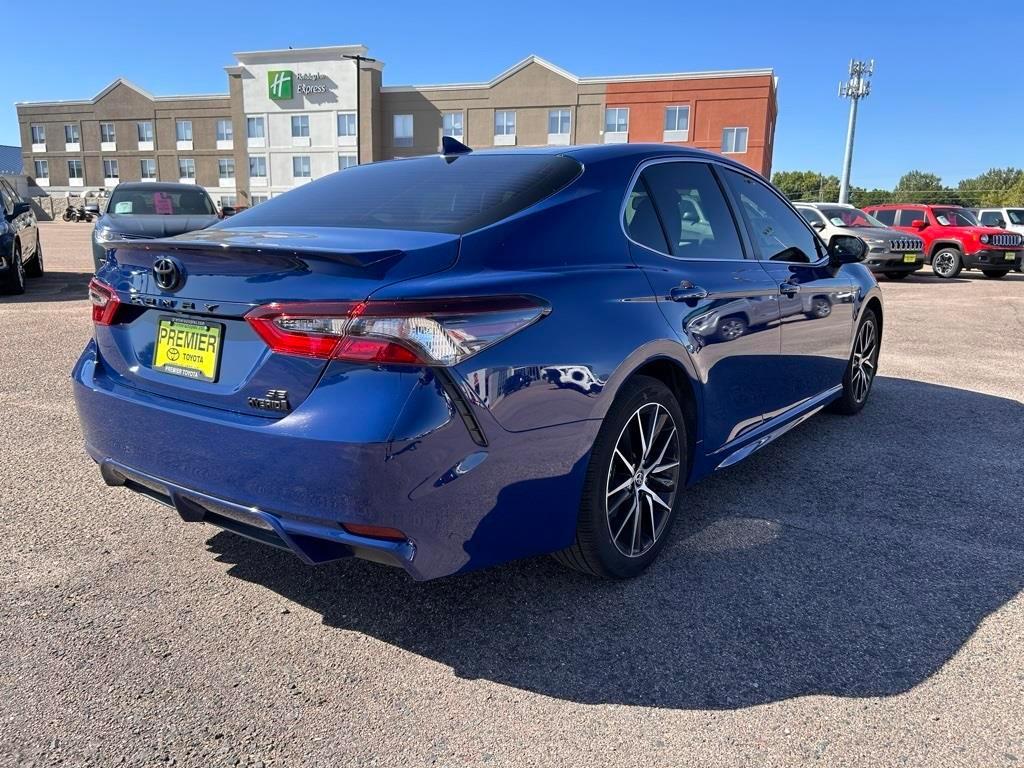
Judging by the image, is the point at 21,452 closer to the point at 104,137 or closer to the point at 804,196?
the point at 104,137

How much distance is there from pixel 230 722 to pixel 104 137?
80557mm

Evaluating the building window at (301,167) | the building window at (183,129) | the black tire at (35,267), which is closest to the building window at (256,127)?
the building window at (301,167)

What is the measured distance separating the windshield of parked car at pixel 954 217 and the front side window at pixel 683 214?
63.2ft

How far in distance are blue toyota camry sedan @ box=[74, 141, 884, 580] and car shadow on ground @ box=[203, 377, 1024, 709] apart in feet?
0.80

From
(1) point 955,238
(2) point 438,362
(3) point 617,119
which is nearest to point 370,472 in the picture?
(2) point 438,362

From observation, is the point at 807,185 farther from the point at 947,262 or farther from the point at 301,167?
the point at 947,262

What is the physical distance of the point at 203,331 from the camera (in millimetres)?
2510

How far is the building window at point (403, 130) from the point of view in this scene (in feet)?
190

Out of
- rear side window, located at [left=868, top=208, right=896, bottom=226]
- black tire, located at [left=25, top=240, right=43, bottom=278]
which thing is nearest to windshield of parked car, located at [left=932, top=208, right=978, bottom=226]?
rear side window, located at [left=868, top=208, right=896, bottom=226]

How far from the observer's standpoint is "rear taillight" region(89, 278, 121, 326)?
9.36ft

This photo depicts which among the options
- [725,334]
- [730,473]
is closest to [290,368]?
[725,334]

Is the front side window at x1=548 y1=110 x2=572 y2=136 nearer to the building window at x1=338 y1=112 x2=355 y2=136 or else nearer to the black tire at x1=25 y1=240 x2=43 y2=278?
the building window at x1=338 y1=112 x2=355 y2=136

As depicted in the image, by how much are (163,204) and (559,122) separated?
45.8 metres

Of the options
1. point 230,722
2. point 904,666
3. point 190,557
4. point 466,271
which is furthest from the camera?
point 190,557
